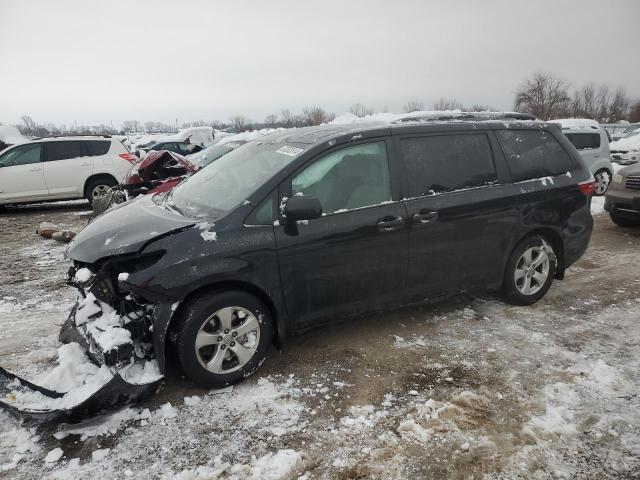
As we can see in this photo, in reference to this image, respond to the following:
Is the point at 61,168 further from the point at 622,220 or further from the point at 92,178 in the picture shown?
the point at 622,220

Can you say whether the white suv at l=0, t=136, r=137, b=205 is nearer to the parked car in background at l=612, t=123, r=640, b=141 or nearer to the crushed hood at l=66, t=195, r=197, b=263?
the crushed hood at l=66, t=195, r=197, b=263

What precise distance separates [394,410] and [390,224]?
1.40 meters

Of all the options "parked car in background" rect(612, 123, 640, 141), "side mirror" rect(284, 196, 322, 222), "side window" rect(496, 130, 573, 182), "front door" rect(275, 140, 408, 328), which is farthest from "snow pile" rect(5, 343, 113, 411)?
"parked car in background" rect(612, 123, 640, 141)

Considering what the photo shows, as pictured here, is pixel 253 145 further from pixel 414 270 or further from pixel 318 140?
pixel 414 270

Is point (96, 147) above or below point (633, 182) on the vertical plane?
above

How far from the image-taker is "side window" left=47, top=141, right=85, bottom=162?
10.5 metres

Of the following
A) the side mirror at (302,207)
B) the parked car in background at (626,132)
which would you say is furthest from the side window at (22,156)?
the parked car in background at (626,132)

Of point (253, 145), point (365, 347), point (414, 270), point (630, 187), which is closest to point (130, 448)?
point (365, 347)

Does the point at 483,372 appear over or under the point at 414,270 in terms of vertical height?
under

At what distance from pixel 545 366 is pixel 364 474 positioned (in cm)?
185

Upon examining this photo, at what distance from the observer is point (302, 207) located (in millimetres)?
3131

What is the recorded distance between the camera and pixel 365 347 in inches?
148

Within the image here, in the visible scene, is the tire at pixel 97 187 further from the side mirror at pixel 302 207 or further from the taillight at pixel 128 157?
the side mirror at pixel 302 207

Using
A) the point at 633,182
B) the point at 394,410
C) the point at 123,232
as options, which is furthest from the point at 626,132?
the point at 123,232
